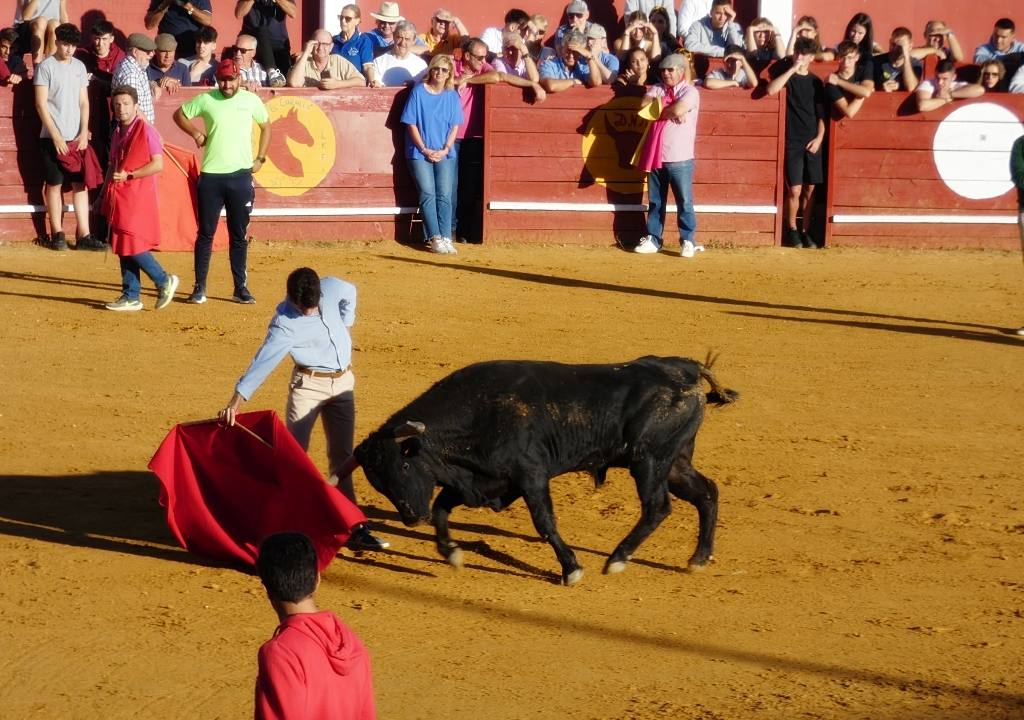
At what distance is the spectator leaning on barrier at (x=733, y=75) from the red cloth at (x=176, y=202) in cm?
508

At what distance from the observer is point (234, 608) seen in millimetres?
5887

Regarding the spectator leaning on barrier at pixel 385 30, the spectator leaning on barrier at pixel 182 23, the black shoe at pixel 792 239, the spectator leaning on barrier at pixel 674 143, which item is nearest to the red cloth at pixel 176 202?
the spectator leaning on barrier at pixel 182 23

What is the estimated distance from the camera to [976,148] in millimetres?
15133

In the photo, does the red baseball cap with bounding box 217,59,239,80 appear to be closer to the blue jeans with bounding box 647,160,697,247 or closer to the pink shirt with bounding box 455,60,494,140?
the pink shirt with bounding box 455,60,494,140

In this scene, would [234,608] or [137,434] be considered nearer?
[234,608]

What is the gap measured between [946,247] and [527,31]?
4.76 m

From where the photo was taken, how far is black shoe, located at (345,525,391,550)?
6.61m

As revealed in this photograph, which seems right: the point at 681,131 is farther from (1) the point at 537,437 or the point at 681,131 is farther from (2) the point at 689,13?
(1) the point at 537,437

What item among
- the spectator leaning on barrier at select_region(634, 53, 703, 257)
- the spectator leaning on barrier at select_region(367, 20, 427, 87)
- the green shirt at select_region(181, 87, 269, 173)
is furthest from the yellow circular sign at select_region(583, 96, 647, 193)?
the green shirt at select_region(181, 87, 269, 173)

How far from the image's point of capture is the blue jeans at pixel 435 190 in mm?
13773

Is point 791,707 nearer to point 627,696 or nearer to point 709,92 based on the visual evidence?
point 627,696

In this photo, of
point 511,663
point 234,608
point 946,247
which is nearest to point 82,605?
point 234,608

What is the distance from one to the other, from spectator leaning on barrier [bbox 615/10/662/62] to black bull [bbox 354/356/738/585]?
9.10 m

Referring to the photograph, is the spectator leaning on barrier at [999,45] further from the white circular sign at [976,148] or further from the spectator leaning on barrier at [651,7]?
the spectator leaning on barrier at [651,7]
